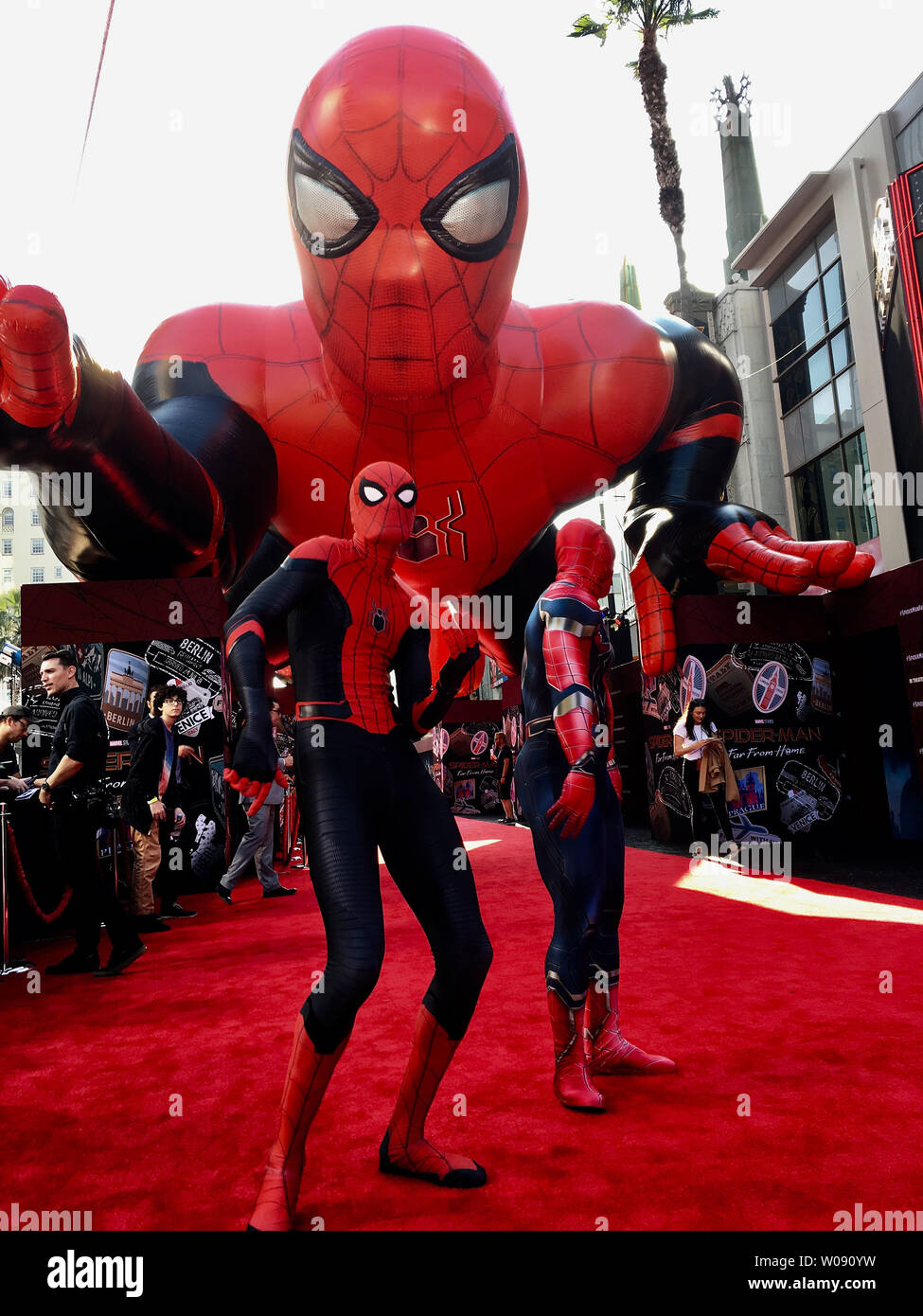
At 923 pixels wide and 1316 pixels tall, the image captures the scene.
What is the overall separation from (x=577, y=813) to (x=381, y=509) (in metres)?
1.15

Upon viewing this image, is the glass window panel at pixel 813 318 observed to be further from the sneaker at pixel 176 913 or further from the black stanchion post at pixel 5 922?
the black stanchion post at pixel 5 922

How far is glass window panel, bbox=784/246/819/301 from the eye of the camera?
14.7 m

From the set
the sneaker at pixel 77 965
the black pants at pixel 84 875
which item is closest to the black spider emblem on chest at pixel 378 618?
the black pants at pixel 84 875

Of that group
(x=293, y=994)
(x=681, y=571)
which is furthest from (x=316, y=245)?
(x=293, y=994)

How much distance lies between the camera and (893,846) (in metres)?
9.04

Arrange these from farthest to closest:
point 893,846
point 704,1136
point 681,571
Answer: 1. point 893,846
2. point 681,571
3. point 704,1136

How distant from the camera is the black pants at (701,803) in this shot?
28.3ft

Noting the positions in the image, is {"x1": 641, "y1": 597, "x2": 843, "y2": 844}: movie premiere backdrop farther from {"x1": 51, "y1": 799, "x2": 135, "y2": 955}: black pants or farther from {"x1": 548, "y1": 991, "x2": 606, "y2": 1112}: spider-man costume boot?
{"x1": 548, "y1": 991, "x2": 606, "y2": 1112}: spider-man costume boot

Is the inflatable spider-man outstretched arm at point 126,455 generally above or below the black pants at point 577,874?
above

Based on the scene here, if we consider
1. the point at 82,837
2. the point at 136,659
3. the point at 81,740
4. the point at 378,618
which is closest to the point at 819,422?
the point at 136,659

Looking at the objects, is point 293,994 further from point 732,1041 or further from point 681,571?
point 681,571

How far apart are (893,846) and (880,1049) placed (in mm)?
6617

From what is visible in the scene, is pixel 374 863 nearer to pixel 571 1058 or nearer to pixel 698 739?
pixel 571 1058

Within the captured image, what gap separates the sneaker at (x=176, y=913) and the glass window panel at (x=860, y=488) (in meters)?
11.0
